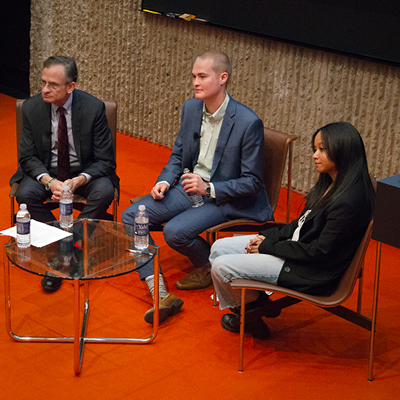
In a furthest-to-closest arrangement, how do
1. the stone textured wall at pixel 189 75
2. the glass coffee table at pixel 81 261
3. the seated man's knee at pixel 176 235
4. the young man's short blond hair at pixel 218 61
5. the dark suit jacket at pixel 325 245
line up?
the stone textured wall at pixel 189 75 → the young man's short blond hair at pixel 218 61 → the seated man's knee at pixel 176 235 → the glass coffee table at pixel 81 261 → the dark suit jacket at pixel 325 245

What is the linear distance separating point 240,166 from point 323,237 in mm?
1027

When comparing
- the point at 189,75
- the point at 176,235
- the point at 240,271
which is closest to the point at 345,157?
the point at 240,271

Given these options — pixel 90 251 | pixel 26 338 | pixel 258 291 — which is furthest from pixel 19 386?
pixel 258 291

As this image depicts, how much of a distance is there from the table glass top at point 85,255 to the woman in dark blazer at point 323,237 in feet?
1.54

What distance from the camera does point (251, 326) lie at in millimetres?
3350

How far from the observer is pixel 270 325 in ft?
11.6

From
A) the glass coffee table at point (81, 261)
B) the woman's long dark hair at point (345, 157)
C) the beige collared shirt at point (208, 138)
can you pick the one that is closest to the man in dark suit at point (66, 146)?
the glass coffee table at point (81, 261)

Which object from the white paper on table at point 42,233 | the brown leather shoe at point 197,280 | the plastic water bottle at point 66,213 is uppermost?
the plastic water bottle at point 66,213

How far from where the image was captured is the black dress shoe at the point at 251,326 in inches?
132

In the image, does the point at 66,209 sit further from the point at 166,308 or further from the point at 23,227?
the point at 166,308

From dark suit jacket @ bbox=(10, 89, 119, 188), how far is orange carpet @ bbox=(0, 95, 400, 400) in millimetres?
748

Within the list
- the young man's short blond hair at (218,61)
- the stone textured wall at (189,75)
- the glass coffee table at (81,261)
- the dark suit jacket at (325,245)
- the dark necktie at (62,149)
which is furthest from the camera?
the stone textured wall at (189,75)

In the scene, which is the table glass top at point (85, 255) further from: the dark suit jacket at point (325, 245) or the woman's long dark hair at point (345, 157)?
the woman's long dark hair at point (345, 157)

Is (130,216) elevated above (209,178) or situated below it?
below
